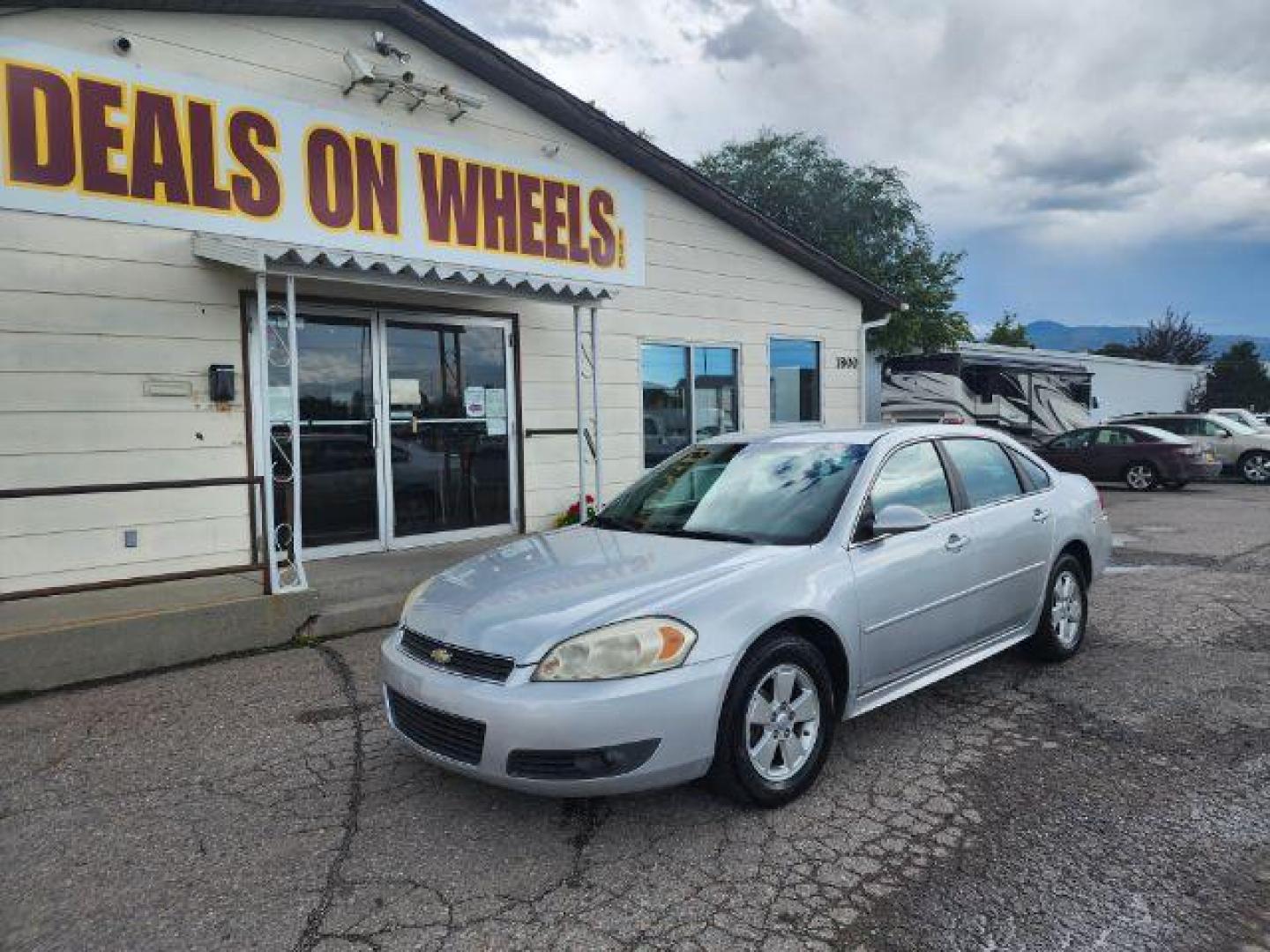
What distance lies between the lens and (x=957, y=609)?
171 inches

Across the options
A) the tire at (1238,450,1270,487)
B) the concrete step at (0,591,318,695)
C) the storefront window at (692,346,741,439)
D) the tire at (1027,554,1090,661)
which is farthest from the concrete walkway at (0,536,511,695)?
the tire at (1238,450,1270,487)

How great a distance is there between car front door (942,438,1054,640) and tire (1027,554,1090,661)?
18cm

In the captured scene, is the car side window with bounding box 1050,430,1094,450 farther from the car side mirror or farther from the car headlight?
→ the car headlight

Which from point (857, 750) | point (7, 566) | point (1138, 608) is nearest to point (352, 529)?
point (7, 566)

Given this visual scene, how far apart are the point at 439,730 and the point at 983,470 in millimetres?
3299

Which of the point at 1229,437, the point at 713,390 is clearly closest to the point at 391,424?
the point at 713,390

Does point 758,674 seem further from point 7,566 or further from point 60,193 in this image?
point 60,193

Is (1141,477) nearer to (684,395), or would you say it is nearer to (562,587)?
(684,395)

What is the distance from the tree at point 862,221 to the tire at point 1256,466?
7842 mm

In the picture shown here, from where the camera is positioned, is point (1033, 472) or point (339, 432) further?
point (339, 432)

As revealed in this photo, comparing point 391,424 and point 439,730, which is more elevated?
point 391,424

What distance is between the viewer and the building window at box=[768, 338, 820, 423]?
12.1 m

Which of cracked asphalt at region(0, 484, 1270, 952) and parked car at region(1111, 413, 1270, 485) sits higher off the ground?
parked car at region(1111, 413, 1270, 485)

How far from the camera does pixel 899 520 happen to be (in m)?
3.87
